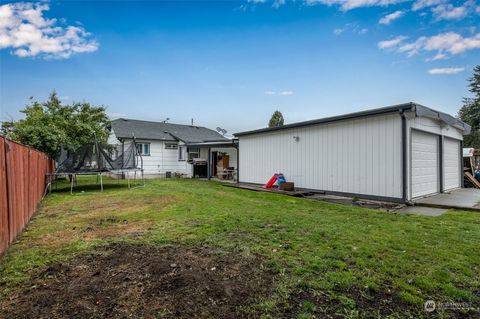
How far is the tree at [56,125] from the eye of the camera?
487 inches

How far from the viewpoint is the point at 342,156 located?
29.0 ft

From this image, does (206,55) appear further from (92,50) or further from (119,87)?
(119,87)

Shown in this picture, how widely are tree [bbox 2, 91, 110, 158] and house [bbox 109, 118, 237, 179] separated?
55.7 inches

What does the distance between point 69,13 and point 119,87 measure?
20.6ft

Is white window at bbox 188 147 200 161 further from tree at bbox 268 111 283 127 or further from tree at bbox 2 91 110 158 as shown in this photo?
tree at bbox 268 111 283 127

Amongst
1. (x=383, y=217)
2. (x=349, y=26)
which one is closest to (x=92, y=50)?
(x=349, y=26)

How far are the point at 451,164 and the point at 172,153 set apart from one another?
53.3ft

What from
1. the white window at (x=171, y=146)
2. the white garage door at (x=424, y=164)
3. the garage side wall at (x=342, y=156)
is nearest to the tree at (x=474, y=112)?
the white garage door at (x=424, y=164)

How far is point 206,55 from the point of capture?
13.5m

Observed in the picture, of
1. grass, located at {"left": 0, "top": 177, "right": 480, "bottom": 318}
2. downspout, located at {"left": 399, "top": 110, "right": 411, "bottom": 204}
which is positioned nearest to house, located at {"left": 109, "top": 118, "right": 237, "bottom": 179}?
downspout, located at {"left": 399, "top": 110, "right": 411, "bottom": 204}

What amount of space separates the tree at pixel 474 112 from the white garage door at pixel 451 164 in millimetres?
16523

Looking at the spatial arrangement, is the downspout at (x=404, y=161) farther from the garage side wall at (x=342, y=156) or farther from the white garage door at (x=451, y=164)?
the white garage door at (x=451, y=164)

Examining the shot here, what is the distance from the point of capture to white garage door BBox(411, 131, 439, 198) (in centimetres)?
785

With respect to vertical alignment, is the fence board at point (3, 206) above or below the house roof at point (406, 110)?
below
